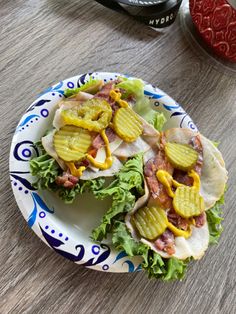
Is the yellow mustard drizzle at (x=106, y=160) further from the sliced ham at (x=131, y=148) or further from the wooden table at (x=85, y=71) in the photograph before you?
the wooden table at (x=85, y=71)

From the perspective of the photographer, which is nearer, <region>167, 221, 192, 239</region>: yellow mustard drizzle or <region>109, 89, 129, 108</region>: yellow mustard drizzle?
<region>167, 221, 192, 239</region>: yellow mustard drizzle

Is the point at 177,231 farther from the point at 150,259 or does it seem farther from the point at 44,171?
the point at 44,171

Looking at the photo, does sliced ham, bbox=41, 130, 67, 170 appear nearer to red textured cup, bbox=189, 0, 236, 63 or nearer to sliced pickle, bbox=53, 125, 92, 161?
sliced pickle, bbox=53, 125, 92, 161

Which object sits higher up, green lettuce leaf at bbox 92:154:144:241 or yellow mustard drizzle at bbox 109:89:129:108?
yellow mustard drizzle at bbox 109:89:129:108

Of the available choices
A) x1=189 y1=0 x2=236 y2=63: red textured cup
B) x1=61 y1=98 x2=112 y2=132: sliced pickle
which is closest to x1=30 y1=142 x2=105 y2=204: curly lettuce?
x1=61 y1=98 x2=112 y2=132: sliced pickle

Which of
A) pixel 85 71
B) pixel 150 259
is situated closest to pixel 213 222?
pixel 150 259

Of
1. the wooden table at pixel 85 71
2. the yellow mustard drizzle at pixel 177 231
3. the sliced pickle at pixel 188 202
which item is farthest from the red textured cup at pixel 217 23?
Result: the yellow mustard drizzle at pixel 177 231

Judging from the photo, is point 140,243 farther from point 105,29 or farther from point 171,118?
point 105,29
